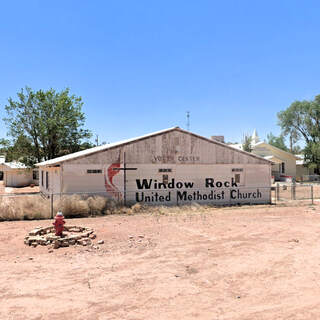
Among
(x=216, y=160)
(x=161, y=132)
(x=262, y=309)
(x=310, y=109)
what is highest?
(x=310, y=109)

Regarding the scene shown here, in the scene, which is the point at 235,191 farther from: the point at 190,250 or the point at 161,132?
the point at 190,250

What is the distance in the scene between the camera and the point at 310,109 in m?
55.3

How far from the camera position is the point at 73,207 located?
1606 cm

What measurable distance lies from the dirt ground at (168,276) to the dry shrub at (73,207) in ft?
11.5

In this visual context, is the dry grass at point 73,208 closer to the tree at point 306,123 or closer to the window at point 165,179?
the window at point 165,179

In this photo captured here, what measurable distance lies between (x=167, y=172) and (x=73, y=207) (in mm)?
6923

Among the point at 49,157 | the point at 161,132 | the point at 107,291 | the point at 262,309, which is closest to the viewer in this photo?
the point at 262,309

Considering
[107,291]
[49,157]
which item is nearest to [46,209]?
[107,291]

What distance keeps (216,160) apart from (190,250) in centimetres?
1266

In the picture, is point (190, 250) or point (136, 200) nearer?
point (190, 250)

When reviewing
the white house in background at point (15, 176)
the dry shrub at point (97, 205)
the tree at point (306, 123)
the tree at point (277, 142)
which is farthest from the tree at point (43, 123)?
the tree at point (277, 142)

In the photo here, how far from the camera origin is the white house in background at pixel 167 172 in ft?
60.3

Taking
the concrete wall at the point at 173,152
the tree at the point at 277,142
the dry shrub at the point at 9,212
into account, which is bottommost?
the dry shrub at the point at 9,212

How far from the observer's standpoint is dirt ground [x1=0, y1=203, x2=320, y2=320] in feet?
17.8
